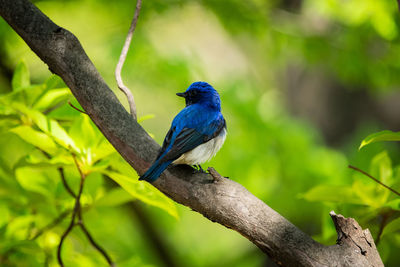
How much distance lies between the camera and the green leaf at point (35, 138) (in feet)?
5.87

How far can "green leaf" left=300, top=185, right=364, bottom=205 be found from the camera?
6.08 feet

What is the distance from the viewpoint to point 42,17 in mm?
1752

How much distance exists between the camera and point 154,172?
5.39 feet

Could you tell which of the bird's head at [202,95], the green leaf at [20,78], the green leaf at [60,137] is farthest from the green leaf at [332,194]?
the green leaf at [20,78]

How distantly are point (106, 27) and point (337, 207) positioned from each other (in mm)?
3964

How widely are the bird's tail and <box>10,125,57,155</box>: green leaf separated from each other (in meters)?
0.48

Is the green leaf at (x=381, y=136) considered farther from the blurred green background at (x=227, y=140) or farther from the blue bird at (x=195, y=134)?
the blue bird at (x=195, y=134)

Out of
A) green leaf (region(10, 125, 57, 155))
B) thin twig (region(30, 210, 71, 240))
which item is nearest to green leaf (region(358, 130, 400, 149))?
green leaf (region(10, 125, 57, 155))

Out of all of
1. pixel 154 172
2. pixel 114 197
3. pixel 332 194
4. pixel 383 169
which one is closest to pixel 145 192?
pixel 154 172

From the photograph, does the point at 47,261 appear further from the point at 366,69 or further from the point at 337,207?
the point at 366,69

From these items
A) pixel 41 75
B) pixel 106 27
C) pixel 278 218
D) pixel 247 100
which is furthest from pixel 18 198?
pixel 106 27

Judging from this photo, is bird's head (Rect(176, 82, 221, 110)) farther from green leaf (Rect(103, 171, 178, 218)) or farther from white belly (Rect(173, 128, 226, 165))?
green leaf (Rect(103, 171, 178, 218))

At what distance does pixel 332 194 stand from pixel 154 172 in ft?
2.61

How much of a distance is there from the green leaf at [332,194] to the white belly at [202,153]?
0.52m
